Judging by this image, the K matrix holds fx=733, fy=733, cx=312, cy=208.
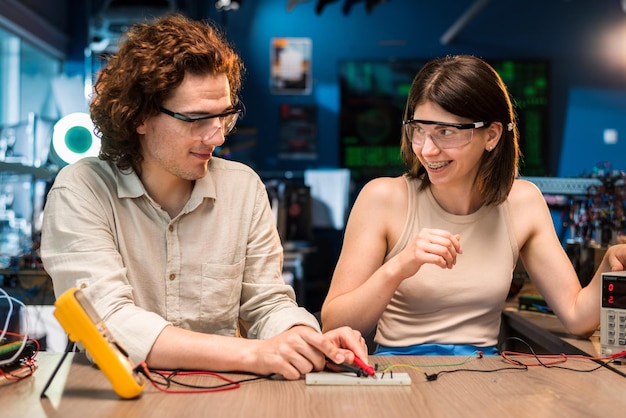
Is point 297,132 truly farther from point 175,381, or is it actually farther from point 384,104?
point 175,381

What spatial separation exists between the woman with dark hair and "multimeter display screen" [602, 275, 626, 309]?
170 millimetres

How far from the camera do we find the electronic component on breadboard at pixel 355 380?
1380 millimetres

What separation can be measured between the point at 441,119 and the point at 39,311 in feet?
6.65

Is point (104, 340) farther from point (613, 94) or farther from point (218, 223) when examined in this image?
point (613, 94)

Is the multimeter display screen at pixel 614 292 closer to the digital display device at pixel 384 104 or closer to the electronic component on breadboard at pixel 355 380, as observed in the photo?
the electronic component on breadboard at pixel 355 380

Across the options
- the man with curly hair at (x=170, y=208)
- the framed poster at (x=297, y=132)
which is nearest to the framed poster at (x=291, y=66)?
the framed poster at (x=297, y=132)

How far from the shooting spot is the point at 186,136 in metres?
1.70

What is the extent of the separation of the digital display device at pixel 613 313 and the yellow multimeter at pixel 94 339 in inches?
41.3

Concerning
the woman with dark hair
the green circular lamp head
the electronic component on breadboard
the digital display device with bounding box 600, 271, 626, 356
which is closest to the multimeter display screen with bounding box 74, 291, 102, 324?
the electronic component on breadboard

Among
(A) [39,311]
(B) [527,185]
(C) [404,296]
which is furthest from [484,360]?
(A) [39,311]

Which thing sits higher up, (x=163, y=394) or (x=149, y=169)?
(x=149, y=169)

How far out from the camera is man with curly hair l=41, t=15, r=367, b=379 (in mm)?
1601

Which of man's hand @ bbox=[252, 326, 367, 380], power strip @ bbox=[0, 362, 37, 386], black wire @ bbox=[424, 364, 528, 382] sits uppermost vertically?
man's hand @ bbox=[252, 326, 367, 380]

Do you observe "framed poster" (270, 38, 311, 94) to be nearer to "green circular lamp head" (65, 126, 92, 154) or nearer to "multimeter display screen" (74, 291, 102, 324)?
"green circular lamp head" (65, 126, 92, 154)
